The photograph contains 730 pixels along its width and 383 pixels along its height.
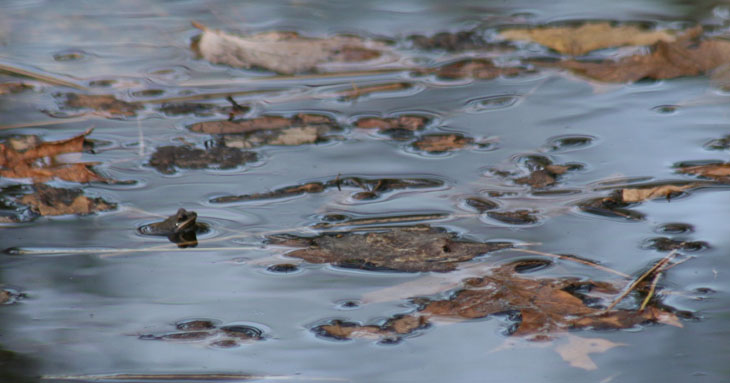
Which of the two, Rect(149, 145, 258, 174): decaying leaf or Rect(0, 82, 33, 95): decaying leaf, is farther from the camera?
Rect(0, 82, 33, 95): decaying leaf

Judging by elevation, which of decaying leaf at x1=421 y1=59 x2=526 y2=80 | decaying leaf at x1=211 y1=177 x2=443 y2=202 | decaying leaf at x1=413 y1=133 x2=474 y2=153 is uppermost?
decaying leaf at x1=421 y1=59 x2=526 y2=80

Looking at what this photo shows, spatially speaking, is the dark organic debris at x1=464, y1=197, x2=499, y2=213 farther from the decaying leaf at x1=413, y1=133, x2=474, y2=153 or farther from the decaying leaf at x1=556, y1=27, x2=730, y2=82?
the decaying leaf at x1=556, y1=27, x2=730, y2=82

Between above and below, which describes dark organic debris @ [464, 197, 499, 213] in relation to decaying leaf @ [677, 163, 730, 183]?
below

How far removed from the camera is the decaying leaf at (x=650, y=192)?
7.23 ft

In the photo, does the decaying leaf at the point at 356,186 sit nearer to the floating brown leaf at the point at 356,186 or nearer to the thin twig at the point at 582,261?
the floating brown leaf at the point at 356,186

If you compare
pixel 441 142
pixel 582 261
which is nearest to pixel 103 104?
pixel 441 142

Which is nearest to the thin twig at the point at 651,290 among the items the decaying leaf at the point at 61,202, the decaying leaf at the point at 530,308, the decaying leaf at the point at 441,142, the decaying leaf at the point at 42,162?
the decaying leaf at the point at 530,308

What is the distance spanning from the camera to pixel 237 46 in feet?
11.8

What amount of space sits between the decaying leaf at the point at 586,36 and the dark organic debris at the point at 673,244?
1644mm

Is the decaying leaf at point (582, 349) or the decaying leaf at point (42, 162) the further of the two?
the decaying leaf at point (42, 162)

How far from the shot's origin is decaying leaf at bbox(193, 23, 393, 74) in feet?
11.4

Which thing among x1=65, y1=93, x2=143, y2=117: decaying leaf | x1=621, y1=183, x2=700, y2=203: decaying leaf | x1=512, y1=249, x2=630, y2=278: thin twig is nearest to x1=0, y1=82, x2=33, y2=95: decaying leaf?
x1=65, y1=93, x2=143, y2=117: decaying leaf

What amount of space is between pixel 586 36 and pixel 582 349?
233 cm

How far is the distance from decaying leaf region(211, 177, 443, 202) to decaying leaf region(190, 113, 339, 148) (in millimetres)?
358
